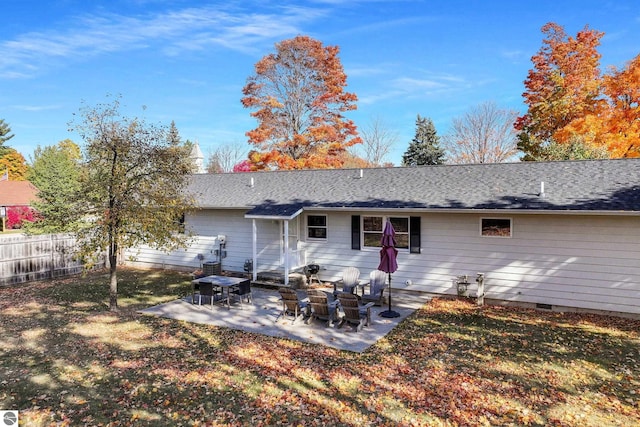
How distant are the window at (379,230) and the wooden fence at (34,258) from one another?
10131 mm

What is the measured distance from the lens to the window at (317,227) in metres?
14.1

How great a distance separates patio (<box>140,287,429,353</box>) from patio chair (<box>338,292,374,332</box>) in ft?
0.55

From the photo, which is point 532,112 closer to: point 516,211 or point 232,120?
point 516,211

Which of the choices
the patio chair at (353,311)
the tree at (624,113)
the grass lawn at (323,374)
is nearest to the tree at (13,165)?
the grass lawn at (323,374)

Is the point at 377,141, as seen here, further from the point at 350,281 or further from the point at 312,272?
the point at 350,281

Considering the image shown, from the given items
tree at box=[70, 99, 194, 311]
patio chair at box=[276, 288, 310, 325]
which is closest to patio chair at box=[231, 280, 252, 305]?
patio chair at box=[276, 288, 310, 325]

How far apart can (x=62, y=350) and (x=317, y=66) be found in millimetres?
24092

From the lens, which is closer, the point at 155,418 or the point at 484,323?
the point at 155,418

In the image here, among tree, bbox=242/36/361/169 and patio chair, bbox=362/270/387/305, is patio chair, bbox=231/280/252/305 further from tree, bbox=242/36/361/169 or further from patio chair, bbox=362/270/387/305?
tree, bbox=242/36/361/169

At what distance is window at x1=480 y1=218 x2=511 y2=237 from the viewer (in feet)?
36.6

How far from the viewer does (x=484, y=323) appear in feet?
31.0

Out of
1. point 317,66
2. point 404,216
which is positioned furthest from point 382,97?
point 404,216

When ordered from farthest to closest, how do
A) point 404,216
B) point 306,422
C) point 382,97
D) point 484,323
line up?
point 382,97, point 404,216, point 484,323, point 306,422

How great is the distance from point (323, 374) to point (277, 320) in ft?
11.2
